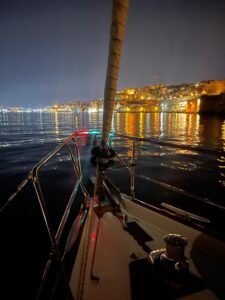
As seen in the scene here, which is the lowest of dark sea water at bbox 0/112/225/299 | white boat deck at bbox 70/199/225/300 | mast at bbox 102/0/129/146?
dark sea water at bbox 0/112/225/299

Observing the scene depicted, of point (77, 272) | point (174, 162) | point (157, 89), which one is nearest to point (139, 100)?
point (157, 89)

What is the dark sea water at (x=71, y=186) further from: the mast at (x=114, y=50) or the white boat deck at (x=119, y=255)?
the mast at (x=114, y=50)

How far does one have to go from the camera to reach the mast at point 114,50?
5.08 feet

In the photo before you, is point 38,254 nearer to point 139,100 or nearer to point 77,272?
point 77,272

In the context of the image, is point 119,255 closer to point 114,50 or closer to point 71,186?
point 114,50

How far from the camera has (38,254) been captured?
3914 mm

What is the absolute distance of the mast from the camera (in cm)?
155

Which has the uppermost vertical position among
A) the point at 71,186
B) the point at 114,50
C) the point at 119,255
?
the point at 114,50

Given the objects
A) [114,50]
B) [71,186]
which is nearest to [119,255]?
[114,50]

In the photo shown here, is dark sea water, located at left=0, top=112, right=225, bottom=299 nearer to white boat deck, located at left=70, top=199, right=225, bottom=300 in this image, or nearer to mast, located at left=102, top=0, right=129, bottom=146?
white boat deck, located at left=70, top=199, right=225, bottom=300

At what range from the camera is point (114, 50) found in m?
1.71

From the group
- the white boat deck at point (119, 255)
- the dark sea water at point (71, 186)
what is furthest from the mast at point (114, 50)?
the white boat deck at point (119, 255)

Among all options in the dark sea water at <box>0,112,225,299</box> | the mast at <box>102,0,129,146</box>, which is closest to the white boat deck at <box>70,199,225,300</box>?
the dark sea water at <box>0,112,225,299</box>

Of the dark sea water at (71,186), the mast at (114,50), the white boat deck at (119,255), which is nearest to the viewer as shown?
the mast at (114,50)
